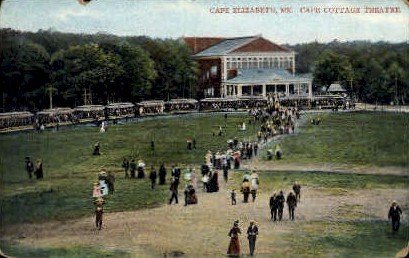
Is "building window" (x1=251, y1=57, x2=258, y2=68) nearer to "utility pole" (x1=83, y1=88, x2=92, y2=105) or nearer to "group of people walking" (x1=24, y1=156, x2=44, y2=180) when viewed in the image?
"utility pole" (x1=83, y1=88, x2=92, y2=105)

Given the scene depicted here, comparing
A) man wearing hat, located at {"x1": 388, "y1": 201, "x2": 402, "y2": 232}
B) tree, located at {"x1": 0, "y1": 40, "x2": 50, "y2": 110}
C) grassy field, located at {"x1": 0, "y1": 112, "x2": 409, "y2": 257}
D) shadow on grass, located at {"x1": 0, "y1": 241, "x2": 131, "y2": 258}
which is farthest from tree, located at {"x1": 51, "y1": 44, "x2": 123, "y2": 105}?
man wearing hat, located at {"x1": 388, "y1": 201, "x2": 402, "y2": 232}

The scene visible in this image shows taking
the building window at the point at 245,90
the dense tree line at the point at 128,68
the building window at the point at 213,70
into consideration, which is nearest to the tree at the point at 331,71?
the dense tree line at the point at 128,68

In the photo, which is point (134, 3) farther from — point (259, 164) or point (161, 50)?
point (259, 164)

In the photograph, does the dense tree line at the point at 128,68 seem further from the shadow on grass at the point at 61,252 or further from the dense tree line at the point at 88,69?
the shadow on grass at the point at 61,252

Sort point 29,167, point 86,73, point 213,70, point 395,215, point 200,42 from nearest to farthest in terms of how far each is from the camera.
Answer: point 395,215
point 29,167
point 200,42
point 86,73
point 213,70

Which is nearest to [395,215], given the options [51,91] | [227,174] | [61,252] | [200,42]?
[227,174]

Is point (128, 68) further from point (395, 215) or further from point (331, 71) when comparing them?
point (395, 215)
